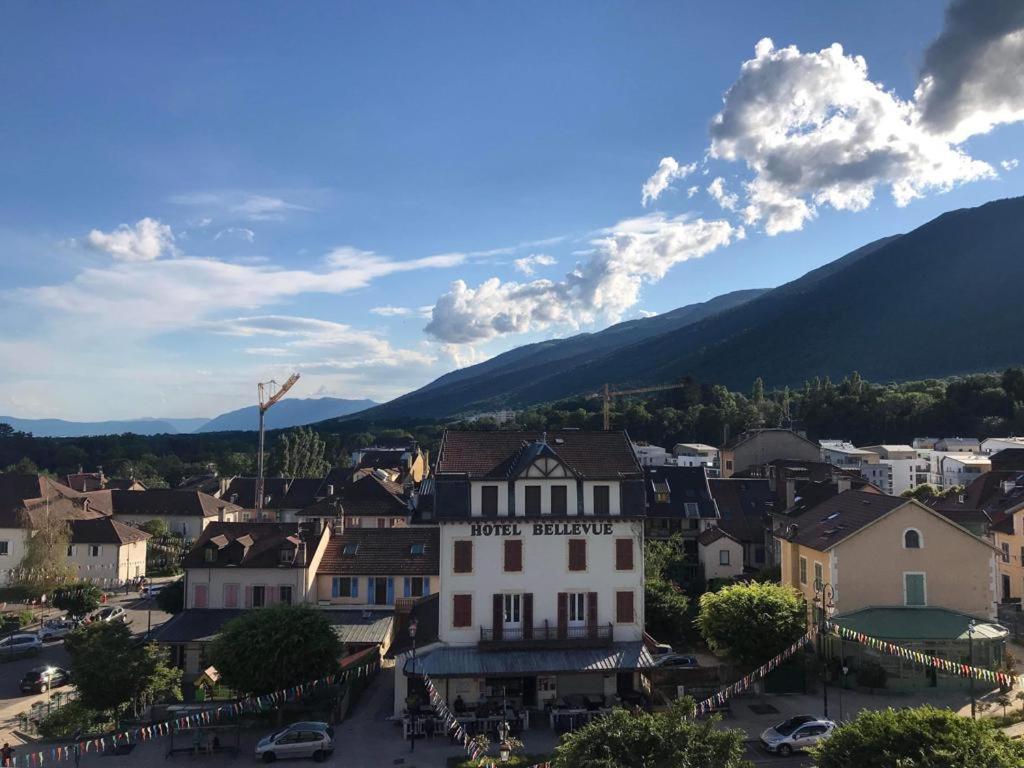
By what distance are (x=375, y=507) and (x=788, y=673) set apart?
44.6 metres

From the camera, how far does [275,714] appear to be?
106 ft

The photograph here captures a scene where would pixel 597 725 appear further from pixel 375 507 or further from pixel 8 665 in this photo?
pixel 375 507

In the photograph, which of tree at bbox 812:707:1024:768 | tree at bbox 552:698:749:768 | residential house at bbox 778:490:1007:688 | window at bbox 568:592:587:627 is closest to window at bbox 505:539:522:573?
window at bbox 568:592:587:627

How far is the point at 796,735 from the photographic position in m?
27.4

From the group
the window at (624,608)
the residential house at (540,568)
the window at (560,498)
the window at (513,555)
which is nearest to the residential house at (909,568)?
the window at (624,608)

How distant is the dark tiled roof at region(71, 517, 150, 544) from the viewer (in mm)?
66812

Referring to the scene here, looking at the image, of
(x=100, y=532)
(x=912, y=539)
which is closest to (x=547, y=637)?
(x=912, y=539)

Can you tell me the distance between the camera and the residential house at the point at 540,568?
33.6 metres

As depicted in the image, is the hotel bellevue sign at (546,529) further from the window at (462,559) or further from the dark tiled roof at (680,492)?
the dark tiled roof at (680,492)

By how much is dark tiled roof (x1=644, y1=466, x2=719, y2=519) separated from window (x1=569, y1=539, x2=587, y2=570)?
30095mm

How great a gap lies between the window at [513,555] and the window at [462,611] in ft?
7.43

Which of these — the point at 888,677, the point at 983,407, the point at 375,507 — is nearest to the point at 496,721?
the point at 888,677

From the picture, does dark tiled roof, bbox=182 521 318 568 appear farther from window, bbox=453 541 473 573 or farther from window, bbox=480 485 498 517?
window, bbox=480 485 498 517

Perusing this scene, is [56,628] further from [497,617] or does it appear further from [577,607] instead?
[577,607]
